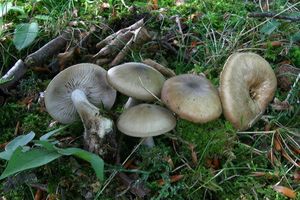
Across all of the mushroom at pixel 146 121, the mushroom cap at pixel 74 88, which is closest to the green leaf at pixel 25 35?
the mushroom cap at pixel 74 88

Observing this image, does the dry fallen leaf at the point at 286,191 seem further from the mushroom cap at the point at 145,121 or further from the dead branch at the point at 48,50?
the dead branch at the point at 48,50

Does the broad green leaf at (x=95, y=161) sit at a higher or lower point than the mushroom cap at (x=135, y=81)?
lower

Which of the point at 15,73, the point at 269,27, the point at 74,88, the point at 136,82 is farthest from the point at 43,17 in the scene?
the point at 269,27

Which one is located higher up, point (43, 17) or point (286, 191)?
point (43, 17)

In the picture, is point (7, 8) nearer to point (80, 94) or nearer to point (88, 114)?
point (80, 94)

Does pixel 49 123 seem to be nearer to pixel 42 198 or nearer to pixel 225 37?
pixel 42 198
